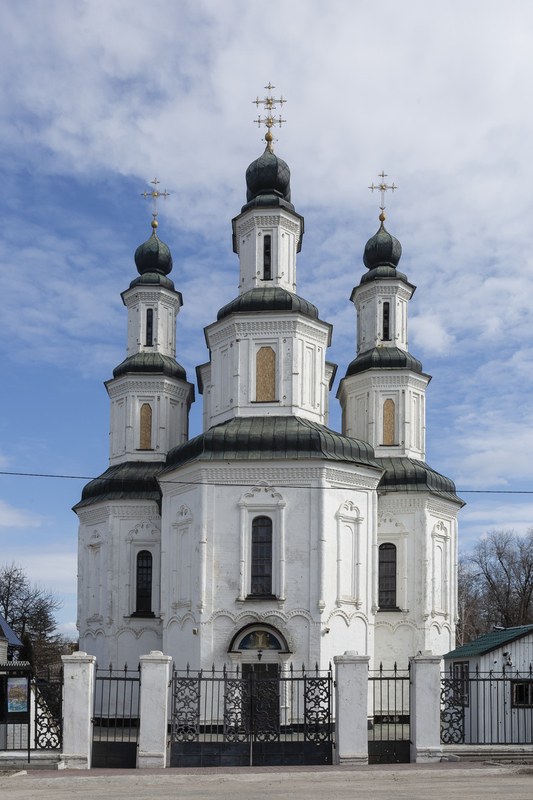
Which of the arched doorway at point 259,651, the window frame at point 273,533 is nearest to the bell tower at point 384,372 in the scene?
the window frame at point 273,533

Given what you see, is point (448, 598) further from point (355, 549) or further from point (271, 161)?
point (271, 161)

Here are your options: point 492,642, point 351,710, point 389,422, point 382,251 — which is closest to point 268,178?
point 382,251

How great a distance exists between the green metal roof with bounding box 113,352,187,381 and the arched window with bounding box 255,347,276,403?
261 inches

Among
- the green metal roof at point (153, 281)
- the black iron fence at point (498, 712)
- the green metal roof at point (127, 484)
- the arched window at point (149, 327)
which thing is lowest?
the black iron fence at point (498, 712)

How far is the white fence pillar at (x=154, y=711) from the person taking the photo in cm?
1814

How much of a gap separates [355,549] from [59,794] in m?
14.1

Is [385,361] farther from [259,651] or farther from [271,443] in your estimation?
[259,651]

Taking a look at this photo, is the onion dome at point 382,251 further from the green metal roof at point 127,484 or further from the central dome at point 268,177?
the green metal roof at point 127,484

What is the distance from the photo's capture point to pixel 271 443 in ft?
90.2

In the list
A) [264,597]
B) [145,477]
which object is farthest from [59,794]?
[145,477]

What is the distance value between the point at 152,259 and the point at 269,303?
920cm

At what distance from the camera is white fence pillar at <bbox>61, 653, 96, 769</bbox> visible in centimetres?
1792

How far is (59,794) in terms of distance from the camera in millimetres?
14852

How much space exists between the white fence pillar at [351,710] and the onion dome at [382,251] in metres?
20.6
